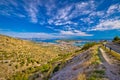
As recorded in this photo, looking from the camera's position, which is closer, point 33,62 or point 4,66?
point 4,66

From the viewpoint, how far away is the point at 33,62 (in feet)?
265

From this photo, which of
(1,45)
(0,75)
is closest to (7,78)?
(0,75)

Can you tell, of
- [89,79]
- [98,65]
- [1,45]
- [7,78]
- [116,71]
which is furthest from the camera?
[1,45]

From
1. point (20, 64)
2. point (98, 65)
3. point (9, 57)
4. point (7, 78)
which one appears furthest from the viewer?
point (9, 57)

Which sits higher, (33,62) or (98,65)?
(98,65)

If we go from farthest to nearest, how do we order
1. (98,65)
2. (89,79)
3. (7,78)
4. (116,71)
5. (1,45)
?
(1,45), (7,78), (98,65), (116,71), (89,79)

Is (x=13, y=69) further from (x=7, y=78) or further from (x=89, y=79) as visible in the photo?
(x=89, y=79)

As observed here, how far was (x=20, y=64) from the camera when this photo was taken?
74.1m

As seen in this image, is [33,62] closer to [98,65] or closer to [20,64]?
[20,64]

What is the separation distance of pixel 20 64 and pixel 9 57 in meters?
9.11

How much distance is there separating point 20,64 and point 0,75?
1523cm

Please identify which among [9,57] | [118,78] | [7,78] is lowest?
[7,78]

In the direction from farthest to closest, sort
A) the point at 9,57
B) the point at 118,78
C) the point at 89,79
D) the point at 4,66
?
the point at 9,57 < the point at 4,66 < the point at 118,78 < the point at 89,79

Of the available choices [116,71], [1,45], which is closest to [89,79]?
[116,71]
